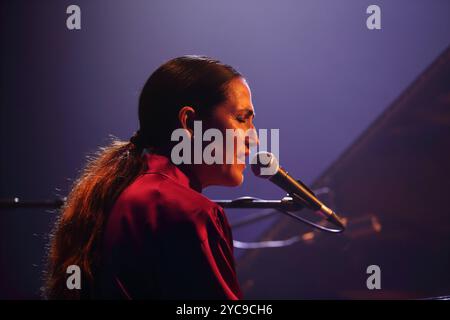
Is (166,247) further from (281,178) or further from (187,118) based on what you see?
(281,178)

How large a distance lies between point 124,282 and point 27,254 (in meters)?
2.12

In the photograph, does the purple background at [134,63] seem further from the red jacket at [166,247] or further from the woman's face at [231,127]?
the red jacket at [166,247]

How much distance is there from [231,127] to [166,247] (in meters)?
0.35

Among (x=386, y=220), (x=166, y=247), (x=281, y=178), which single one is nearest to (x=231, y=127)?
(x=281, y=178)

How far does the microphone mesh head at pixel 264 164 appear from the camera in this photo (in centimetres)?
121

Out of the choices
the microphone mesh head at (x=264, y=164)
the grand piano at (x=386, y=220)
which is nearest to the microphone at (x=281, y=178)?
the microphone mesh head at (x=264, y=164)

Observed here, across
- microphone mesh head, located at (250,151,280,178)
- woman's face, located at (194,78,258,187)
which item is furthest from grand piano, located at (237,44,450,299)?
woman's face, located at (194,78,258,187)

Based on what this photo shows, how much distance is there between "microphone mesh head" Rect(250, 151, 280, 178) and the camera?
1213mm

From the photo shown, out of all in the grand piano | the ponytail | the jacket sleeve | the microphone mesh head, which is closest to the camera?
the jacket sleeve

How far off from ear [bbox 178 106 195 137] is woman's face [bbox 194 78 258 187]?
28 millimetres

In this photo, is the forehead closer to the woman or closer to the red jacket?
the woman
